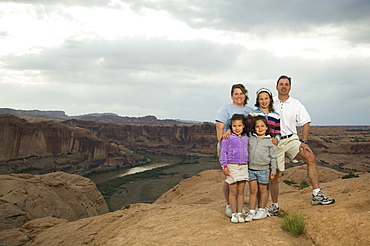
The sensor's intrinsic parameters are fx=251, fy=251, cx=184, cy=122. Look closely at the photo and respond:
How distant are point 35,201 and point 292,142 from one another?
14.4 metres

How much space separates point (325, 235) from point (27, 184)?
16.5 m

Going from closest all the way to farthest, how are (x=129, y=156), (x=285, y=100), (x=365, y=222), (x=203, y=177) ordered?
1. (x=365, y=222)
2. (x=285, y=100)
3. (x=203, y=177)
4. (x=129, y=156)

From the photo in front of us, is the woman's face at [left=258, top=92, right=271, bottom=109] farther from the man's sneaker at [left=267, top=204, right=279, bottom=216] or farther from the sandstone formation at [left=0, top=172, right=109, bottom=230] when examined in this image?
the sandstone formation at [left=0, top=172, right=109, bottom=230]

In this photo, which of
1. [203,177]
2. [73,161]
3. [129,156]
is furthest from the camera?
[129,156]

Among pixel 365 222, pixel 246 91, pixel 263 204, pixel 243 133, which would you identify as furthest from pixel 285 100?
pixel 365 222

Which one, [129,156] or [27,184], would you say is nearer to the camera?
[27,184]

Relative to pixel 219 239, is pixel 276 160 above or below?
above

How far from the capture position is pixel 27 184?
15.5 m

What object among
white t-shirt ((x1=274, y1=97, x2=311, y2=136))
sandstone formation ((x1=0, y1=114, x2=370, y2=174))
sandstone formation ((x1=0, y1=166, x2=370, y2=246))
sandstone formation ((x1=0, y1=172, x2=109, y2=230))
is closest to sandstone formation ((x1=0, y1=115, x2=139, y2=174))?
sandstone formation ((x1=0, y1=114, x2=370, y2=174))

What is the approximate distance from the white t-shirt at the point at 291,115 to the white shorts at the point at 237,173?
1.22 meters

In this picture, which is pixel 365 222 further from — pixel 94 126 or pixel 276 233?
pixel 94 126

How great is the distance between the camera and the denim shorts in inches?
204

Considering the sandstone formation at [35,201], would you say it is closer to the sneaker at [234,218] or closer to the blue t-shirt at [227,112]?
the sneaker at [234,218]

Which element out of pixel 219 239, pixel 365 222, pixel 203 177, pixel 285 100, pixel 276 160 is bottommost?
pixel 203 177
